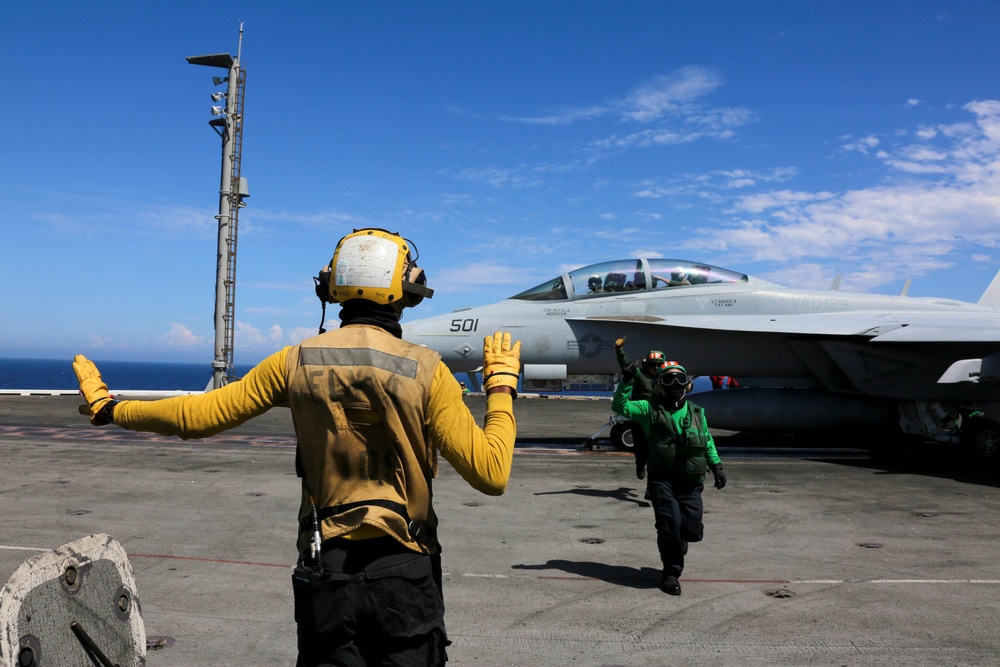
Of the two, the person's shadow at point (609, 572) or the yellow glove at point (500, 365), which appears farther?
the person's shadow at point (609, 572)

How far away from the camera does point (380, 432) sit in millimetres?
2422

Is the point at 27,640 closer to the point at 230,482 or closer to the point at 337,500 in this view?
the point at 337,500

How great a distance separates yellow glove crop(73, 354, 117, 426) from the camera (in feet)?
8.82

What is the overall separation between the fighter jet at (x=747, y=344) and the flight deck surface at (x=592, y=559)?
6.78 feet

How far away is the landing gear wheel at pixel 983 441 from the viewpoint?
43.8 feet

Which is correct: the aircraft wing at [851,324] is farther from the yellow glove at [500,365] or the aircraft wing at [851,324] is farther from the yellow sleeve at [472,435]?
the yellow sleeve at [472,435]

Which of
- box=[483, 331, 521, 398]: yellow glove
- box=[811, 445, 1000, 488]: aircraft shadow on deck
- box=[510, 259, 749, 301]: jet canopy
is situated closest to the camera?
box=[483, 331, 521, 398]: yellow glove

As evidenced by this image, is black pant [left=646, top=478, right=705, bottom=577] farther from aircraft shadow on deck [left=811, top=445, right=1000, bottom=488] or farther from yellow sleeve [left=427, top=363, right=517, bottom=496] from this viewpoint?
aircraft shadow on deck [left=811, top=445, right=1000, bottom=488]

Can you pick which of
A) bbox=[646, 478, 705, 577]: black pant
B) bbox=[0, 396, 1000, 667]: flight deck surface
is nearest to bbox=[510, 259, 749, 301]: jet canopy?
bbox=[0, 396, 1000, 667]: flight deck surface

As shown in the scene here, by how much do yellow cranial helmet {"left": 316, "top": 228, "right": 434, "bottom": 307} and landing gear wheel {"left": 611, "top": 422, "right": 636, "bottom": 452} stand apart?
37.1 feet

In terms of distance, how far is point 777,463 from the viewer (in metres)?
12.9

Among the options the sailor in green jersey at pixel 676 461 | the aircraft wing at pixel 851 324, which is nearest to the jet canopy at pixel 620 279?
the aircraft wing at pixel 851 324

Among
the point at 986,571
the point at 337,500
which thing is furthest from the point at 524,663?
the point at 986,571

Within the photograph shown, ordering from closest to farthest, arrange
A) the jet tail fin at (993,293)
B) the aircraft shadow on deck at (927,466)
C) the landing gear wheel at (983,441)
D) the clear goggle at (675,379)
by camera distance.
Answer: the clear goggle at (675,379) → the aircraft shadow on deck at (927,466) → the landing gear wheel at (983,441) → the jet tail fin at (993,293)
